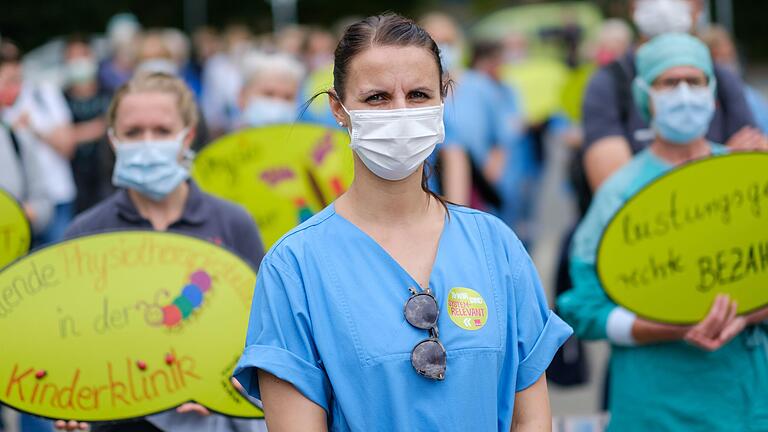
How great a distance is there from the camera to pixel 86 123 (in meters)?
10.6

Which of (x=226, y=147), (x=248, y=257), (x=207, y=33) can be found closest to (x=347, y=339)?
(x=248, y=257)

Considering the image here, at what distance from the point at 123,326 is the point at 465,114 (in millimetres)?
4638

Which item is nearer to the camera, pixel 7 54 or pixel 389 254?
pixel 389 254

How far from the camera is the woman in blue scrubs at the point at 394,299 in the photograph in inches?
109

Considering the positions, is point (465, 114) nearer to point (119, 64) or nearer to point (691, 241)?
point (691, 241)

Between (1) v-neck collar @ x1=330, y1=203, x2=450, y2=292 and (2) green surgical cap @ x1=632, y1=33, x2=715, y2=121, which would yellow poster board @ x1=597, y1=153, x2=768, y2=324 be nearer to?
(2) green surgical cap @ x1=632, y1=33, x2=715, y2=121

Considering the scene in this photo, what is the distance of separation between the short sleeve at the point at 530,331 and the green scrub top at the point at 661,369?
108 centimetres

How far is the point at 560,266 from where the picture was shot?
609cm

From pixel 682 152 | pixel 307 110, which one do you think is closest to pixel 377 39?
pixel 682 152

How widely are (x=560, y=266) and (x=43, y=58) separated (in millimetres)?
20614

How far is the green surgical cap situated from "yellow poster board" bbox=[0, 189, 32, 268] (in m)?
2.29

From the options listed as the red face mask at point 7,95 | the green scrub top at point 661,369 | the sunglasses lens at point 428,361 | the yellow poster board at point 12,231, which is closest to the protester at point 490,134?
the green scrub top at point 661,369

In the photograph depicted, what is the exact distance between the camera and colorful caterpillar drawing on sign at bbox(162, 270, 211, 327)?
3766mm

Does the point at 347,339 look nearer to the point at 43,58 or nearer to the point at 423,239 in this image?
the point at 423,239
